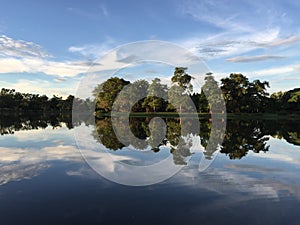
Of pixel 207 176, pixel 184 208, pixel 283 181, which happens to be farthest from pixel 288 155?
pixel 184 208

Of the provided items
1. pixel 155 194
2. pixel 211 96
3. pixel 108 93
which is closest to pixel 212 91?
pixel 211 96

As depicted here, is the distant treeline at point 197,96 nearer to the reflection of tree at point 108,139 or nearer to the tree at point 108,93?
the tree at point 108,93

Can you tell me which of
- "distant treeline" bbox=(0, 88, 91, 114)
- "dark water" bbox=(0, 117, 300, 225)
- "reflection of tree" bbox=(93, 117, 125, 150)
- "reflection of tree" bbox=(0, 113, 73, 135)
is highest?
"distant treeline" bbox=(0, 88, 91, 114)

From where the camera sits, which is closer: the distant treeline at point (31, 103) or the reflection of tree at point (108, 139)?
the reflection of tree at point (108, 139)

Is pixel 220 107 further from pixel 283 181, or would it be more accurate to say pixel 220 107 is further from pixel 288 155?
pixel 283 181

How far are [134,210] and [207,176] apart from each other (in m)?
3.72

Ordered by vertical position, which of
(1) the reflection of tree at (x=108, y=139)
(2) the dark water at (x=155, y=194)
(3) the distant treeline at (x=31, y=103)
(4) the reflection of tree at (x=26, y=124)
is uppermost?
(3) the distant treeline at (x=31, y=103)

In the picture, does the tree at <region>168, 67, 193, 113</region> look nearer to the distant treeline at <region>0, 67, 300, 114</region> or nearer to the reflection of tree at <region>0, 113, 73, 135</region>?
the distant treeline at <region>0, 67, 300, 114</region>

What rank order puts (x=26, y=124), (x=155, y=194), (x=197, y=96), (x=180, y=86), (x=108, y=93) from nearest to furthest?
1. (x=155, y=194)
2. (x=26, y=124)
3. (x=180, y=86)
4. (x=197, y=96)
5. (x=108, y=93)

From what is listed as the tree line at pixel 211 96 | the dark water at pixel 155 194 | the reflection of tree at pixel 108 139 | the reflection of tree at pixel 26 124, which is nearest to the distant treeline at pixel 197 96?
the tree line at pixel 211 96

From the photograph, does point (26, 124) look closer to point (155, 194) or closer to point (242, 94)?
point (155, 194)

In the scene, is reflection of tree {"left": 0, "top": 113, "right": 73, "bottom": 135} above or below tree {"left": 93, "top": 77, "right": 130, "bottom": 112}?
below

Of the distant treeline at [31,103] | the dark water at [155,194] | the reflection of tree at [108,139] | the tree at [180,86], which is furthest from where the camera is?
the distant treeline at [31,103]

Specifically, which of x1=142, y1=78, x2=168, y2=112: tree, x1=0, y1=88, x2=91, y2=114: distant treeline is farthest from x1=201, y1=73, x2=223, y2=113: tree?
x1=0, y1=88, x2=91, y2=114: distant treeline
